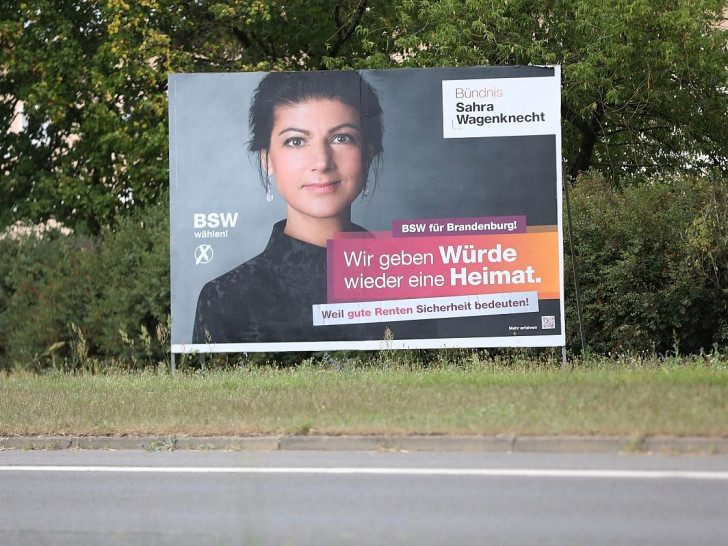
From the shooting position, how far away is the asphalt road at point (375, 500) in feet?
21.9

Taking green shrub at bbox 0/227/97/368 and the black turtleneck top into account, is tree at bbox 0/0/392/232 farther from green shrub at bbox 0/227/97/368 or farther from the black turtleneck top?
the black turtleneck top

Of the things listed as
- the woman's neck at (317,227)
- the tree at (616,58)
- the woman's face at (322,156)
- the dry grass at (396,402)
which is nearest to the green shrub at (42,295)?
the dry grass at (396,402)

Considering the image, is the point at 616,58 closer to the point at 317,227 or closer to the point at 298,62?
the point at 298,62

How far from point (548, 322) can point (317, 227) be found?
370 cm

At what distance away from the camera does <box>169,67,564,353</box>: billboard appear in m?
15.8

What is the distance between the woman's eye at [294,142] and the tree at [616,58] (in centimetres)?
706

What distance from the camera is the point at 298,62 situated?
27.3 m

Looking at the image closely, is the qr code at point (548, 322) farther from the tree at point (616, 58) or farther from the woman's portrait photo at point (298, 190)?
the tree at point (616, 58)

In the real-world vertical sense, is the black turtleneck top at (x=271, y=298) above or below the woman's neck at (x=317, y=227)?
below

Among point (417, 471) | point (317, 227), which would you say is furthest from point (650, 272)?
point (417, 471)

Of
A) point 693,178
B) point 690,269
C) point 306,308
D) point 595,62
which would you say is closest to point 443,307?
point 306,308

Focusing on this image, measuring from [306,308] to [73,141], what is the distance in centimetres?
1308

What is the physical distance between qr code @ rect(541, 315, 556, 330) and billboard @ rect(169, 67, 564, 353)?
0.05 meters

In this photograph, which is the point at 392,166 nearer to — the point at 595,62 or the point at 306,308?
the point at 306,308
